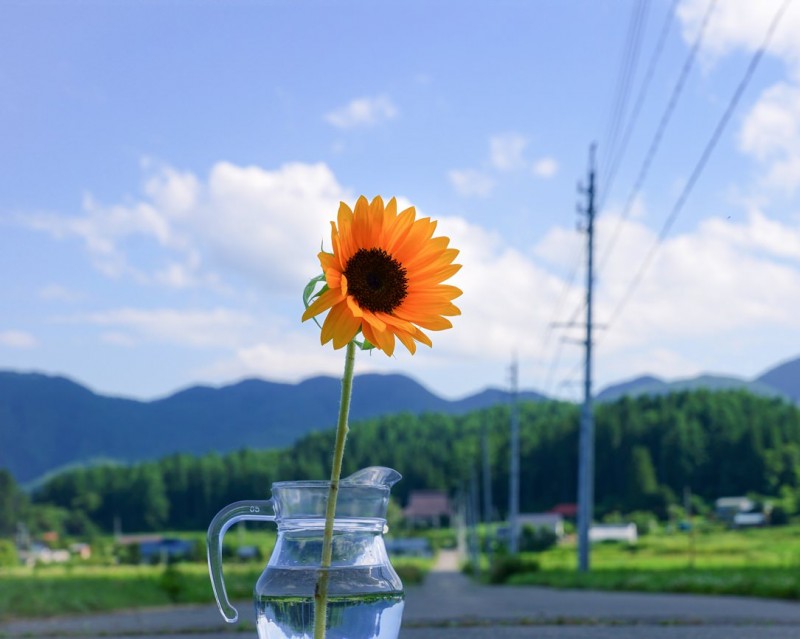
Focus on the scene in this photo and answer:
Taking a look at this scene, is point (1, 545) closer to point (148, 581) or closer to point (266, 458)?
point (266, 458)

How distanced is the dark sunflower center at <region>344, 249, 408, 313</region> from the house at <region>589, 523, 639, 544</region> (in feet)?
218

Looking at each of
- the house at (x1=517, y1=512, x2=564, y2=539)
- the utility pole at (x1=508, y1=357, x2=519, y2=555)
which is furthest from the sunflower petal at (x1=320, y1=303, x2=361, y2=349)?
the house at (x1=517, y1=512, x2=564, y2=539)

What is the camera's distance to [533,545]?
47688 millimetres

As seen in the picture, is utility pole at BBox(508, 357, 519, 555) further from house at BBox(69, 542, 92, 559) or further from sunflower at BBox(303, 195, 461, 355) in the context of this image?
sunflower at BBox(303, 195, 461, 355)

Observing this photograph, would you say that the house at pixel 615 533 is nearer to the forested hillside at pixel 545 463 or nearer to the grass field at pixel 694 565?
the grass field at pixel 694 565

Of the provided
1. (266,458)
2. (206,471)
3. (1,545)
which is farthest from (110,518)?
(1,545)

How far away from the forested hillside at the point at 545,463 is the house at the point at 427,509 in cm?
861

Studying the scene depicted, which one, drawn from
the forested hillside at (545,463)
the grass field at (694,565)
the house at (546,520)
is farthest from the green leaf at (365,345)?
the house at (546,520)

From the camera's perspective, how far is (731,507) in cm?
7400

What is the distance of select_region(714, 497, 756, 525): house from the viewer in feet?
230

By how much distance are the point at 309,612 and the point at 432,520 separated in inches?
4354

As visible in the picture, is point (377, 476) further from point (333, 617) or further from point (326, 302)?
point (326, 302)

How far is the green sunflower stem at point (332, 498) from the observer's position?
129 cm

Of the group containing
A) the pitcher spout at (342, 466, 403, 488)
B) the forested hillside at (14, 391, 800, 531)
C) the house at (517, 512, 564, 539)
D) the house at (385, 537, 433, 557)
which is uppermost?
the forested hillside at (14, 391, 800, 531)
